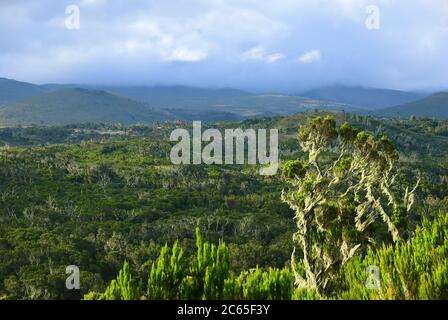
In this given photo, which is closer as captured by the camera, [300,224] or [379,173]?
[300,224]

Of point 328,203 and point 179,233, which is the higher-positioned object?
point 328,203

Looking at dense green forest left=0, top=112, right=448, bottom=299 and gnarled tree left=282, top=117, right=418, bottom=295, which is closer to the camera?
dense green forest left=0, top=112, right=448, bottom=299

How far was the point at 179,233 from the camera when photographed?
307 ft

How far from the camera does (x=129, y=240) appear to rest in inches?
3511

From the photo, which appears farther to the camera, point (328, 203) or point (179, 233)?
point (179, 233)

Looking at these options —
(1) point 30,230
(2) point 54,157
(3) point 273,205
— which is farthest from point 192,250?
(2) point 54,157

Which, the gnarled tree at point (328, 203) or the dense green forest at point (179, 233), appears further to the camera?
the gnarled tree at point (328, 203)

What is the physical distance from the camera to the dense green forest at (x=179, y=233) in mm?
15898

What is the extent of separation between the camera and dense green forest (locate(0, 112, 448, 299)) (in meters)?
15.9

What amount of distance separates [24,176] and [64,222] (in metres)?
40.7

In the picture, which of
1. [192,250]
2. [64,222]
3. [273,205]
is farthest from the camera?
[273,205]
